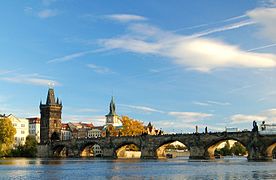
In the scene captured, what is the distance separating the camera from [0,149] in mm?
110688

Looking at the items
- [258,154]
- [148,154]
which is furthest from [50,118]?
[258,154]

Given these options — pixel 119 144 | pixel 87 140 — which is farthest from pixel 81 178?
pixel 87 140

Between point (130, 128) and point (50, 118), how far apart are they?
115ft

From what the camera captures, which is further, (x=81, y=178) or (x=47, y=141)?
(x=47, y=141)

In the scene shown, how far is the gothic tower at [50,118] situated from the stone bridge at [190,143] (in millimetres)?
13066

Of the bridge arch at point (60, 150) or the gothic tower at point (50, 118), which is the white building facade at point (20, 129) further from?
the bridge arch at point (60, 150)

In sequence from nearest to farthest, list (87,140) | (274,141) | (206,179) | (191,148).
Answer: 1. (206,179)
2. (274,141)
3. (191,148)
4. (87,140)

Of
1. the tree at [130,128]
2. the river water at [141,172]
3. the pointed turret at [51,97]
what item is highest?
the pointed turret at [51,97]

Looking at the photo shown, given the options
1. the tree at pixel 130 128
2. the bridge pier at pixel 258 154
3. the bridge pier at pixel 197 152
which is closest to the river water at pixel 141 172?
the bridge pier at pixel 258 154

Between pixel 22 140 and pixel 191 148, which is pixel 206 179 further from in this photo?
pixel 22 140

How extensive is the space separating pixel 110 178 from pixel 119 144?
77.6 m

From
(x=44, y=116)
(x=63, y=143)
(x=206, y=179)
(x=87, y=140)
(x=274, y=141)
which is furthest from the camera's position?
(x=44, y=116)

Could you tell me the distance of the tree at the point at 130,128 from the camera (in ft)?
460

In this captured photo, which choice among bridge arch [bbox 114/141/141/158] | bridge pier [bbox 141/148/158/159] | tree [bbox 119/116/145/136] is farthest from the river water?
tree [bbox 119/116/145/136]
